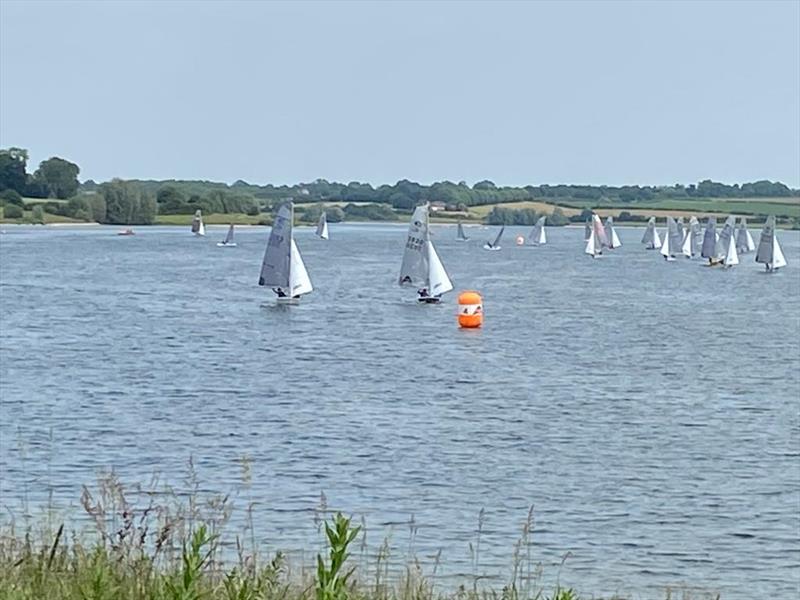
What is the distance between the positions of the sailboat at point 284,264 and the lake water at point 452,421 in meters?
1.08

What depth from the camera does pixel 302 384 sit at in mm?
38031

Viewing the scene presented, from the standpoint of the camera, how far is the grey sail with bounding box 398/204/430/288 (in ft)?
208

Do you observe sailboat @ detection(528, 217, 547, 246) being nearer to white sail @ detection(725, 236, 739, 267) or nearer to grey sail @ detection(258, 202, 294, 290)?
white sail @ detection(725, 236, 739, 267)

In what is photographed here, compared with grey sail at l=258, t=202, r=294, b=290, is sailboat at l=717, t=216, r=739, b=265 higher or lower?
lower

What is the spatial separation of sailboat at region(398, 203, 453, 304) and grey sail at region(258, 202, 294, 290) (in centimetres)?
495

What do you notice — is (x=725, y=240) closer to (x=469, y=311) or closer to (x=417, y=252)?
(x=417, y=252)

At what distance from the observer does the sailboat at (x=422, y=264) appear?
208 ft

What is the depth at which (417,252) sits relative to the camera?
64.4 m

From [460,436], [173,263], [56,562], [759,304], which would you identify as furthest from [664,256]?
[56,562]

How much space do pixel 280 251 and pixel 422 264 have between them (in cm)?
655

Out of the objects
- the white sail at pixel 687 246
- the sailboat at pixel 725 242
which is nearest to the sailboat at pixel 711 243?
the sailboat at pixel 725 242

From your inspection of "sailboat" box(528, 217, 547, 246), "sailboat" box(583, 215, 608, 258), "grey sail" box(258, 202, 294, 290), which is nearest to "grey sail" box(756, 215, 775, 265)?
"sailboat" box(583, 215, 608, 258)

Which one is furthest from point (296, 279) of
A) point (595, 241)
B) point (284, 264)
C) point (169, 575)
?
point (595, 241)

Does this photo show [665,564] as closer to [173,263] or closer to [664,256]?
[173,263]
